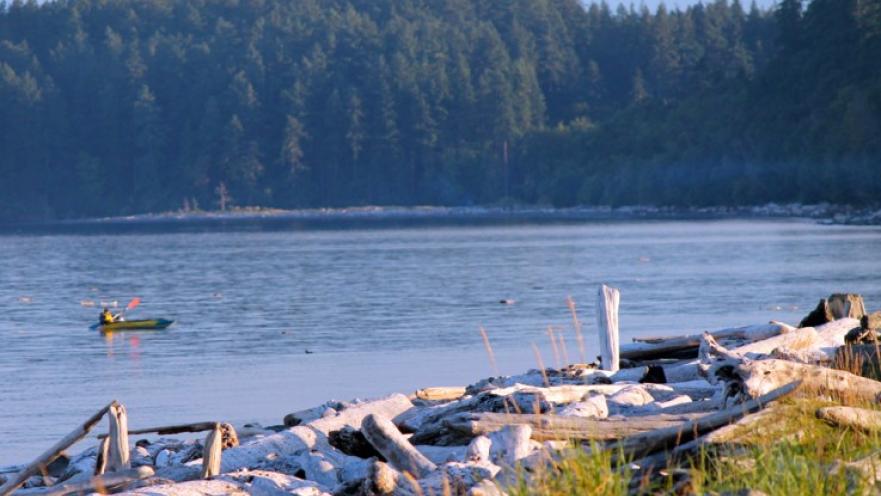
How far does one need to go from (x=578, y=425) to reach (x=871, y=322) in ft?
18.6

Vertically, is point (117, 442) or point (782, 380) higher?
point (782, 380)

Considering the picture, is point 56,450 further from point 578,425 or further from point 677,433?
point 677,433

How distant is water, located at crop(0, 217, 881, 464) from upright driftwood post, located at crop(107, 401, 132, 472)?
7.25 meters

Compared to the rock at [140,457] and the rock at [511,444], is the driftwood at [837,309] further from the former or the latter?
the rock at [511,444]

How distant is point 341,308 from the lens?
151 feet

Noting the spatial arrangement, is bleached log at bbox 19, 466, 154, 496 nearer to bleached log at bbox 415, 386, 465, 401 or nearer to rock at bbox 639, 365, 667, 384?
bleached log at bbox 415, 386, 465, 401

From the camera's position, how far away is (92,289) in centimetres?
6059

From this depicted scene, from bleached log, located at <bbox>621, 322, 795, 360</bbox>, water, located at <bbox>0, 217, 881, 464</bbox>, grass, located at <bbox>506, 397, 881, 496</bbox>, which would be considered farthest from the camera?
water, located at <bbox>0, 217, 881, 464</bbox>

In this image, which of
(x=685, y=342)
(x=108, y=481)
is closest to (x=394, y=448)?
(x=108, y=481)

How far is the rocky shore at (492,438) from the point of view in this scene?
364 inches

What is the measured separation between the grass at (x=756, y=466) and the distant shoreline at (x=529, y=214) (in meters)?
90.6

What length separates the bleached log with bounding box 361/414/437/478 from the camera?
10.1 m

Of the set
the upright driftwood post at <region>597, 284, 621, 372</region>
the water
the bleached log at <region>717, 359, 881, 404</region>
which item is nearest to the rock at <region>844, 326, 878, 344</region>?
the upright driftwood post at <region>597, 284, 621, 372</region>

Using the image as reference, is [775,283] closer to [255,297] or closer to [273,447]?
[255,297]
